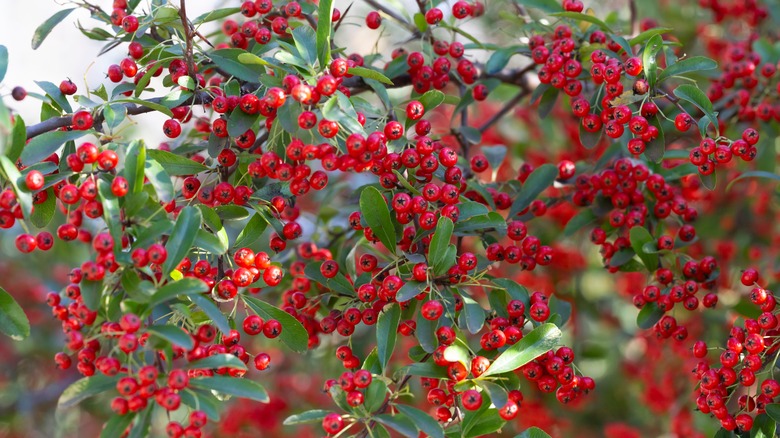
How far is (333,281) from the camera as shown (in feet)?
6.56

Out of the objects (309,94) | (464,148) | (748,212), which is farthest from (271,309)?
(748,212)

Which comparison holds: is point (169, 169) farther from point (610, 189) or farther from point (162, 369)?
point (610, 189)

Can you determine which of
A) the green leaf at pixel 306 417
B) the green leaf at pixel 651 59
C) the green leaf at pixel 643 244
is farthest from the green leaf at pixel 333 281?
the green leaf at pixel 651 59

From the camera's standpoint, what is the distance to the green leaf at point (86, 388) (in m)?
1.53

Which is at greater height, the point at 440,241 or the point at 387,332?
the point at 440,241

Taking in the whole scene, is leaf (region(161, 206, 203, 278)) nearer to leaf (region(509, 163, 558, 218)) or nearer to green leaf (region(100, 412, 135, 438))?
green leaf (region(100, 412, 135, 438))

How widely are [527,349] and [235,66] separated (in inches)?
38.4

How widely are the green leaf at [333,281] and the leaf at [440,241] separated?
317 mm

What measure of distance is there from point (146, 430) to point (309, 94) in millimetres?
750

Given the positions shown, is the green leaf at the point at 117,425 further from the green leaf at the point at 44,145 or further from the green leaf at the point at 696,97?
the green leaf at the point at 696,97

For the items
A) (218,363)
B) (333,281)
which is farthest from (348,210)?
(218,363)

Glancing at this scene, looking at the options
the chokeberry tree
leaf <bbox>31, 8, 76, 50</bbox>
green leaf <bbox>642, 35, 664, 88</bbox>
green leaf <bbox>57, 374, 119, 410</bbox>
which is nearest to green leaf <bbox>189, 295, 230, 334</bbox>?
the chokeberry tree

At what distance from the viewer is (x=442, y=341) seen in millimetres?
1743

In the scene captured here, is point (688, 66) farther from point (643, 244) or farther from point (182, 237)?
point (182, 237)
